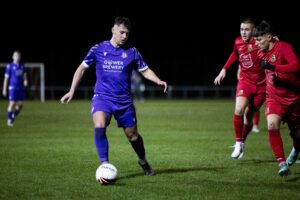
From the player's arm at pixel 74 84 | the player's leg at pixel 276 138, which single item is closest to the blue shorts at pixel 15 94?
the player's arm at pixel 74 84

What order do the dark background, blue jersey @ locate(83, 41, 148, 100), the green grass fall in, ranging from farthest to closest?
the dark background
blue jersey @ locate(83, 41, 148, 100)
the green grass

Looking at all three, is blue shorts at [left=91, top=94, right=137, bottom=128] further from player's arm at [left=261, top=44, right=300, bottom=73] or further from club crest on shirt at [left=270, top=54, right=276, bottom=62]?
club crest on shirt at [left=270, top=54, right=276, bottom=62]

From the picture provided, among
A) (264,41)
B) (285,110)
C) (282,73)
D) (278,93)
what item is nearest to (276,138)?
(285,110)

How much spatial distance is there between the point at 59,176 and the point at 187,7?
45.2 m

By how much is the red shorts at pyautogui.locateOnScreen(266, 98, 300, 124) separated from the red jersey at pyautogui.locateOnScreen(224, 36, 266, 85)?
6.48ft

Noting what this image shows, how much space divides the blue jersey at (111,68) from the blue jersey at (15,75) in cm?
1186

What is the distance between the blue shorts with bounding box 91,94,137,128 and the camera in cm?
782

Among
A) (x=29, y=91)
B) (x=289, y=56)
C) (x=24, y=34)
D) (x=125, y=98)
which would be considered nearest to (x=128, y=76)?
(x=125, y=98)

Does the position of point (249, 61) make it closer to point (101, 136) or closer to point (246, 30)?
point (246, 30)

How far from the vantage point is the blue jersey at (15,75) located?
19.2 metres

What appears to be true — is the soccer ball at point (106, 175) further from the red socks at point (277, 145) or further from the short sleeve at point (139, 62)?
the red socks at point (277, 145)

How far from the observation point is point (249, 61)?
1013 cm

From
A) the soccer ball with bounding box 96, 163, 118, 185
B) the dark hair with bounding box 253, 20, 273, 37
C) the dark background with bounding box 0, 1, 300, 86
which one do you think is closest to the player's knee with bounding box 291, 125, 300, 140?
the dark hair with bounding box 253, 20, 273, 37

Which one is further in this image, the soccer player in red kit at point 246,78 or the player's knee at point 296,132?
the soccer player in red kit at point 246,78
